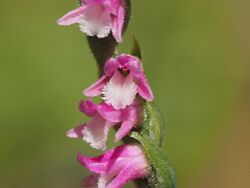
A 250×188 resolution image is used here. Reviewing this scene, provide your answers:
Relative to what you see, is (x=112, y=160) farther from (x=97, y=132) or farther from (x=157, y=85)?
(x=157, y=85)

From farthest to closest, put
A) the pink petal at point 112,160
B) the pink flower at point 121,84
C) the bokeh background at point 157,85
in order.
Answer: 1. the bokeh background at point 157,85
2. the pink petal at point 112,160
3. the pink flower at point 121,84

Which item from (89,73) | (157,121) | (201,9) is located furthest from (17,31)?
(157,121)

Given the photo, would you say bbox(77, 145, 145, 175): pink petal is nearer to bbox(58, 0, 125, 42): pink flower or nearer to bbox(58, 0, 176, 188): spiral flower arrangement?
bbox(58, 0, 176, 188): spiral flower arrangement

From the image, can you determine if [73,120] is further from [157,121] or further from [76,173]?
[157,121]

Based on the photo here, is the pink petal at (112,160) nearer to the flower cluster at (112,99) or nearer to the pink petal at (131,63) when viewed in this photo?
the flower cluster at (112,99)

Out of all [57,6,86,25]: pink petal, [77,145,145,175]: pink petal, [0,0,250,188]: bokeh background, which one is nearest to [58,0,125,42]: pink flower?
[57,6,86,25]: pink petal

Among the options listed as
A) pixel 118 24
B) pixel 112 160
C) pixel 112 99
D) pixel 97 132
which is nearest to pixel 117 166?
pixel 112 160

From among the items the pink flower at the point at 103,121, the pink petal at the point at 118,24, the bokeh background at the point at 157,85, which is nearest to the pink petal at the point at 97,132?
the pink flower at the point at 103,121
